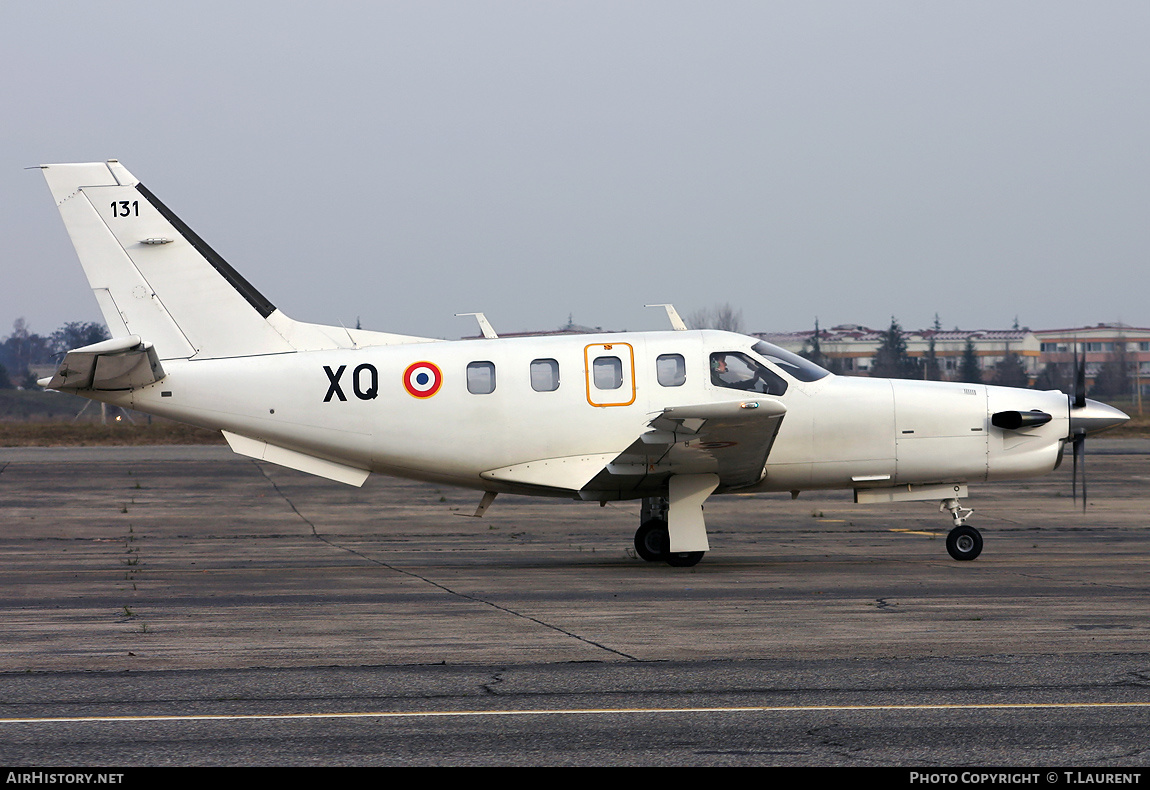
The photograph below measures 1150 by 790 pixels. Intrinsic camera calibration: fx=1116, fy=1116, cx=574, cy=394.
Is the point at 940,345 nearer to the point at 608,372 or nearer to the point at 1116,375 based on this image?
the point at 1116,375

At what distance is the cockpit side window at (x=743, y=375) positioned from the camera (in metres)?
14.0

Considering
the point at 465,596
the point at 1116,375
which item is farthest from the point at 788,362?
the point at 1116,375

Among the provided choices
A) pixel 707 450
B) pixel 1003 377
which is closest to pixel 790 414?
pixel 707 450

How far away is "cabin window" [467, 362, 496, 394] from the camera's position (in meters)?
14.1

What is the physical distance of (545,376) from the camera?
46.2 feet

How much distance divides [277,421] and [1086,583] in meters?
9.66

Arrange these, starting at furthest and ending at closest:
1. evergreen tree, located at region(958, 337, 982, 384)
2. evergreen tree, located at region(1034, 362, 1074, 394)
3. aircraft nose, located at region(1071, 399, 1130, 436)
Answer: evergreen tree, located at region(958, 337, 982, 384), evergreen tree, located at region(1034, 362, 1074, 394), aircraft nose, located at region(1071, 399, 1130, 436)

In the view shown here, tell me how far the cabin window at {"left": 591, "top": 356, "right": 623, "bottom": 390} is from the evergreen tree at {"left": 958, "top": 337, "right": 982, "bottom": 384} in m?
34.4

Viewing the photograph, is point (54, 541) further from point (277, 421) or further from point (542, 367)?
point (542, 367)

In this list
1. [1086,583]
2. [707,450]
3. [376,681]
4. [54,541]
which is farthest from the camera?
[54,541]

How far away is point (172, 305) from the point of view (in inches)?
564

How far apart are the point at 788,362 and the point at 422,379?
468cm

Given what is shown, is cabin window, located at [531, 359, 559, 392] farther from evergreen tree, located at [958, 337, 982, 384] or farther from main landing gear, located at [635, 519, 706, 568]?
evergreen tree, located at [958, 337, 982, 384]

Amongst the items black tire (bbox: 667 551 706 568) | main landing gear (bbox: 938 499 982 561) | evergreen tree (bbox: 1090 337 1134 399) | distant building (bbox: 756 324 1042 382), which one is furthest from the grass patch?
evergreen tree (bbox: 1090 337 1134 399)
